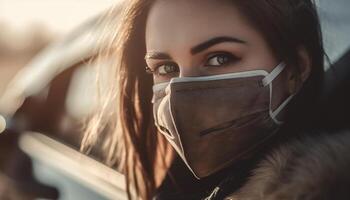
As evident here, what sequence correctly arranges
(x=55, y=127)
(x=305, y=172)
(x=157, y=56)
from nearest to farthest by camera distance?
1. (x=305, y=172)
2. (x=157, y=56)
3. (x=55, y=127)

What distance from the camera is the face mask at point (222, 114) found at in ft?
8.41

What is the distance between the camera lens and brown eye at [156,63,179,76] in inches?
108

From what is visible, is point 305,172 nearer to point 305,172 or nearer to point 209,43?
point 305,172

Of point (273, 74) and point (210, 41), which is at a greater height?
point (210, 41)

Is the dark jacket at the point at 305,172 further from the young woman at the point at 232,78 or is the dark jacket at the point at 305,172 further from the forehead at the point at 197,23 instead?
the forehead at the point at 197,23

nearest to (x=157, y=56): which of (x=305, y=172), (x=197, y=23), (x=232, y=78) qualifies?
(x=197, y=23)

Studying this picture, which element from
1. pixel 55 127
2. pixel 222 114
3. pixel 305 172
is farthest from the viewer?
pixel 55 127

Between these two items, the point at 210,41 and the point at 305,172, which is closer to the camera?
the point at 305,172

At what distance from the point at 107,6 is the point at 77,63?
3.94ft

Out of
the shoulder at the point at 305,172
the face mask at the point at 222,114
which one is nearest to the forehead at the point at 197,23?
the face mask at the point at 222,114

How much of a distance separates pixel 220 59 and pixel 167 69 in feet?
0.75

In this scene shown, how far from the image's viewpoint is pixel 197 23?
264cm

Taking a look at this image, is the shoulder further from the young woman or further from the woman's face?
the woman's face

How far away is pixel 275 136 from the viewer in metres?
2.65
